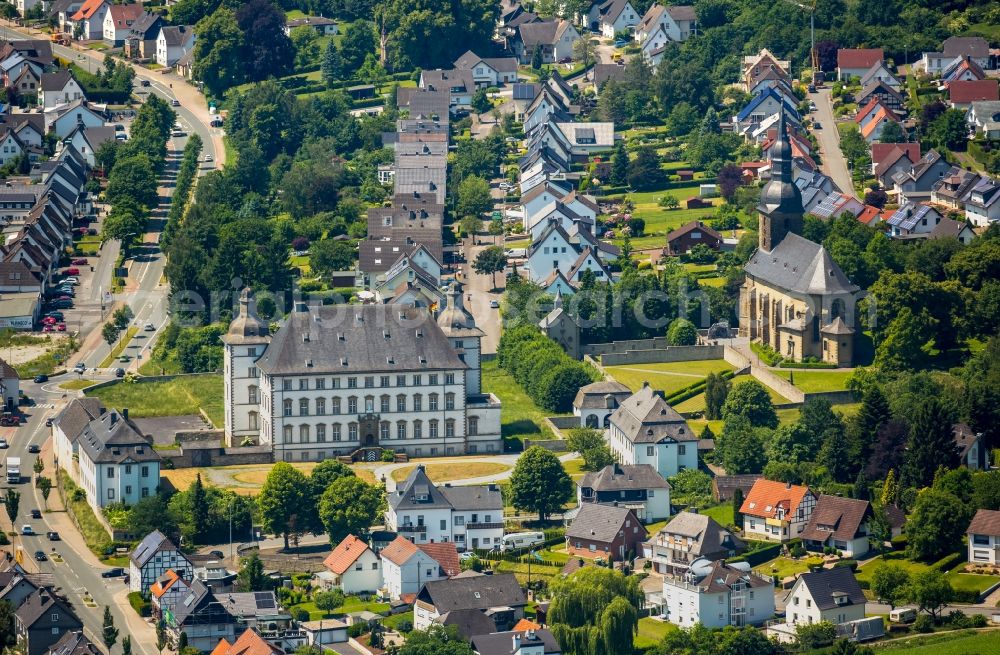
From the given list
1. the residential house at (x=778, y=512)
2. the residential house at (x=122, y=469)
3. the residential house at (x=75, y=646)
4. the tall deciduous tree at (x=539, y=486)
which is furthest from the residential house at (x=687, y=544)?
the residential house at (x=75, y=646)

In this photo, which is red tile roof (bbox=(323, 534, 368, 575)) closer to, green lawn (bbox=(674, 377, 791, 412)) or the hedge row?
the hedge row

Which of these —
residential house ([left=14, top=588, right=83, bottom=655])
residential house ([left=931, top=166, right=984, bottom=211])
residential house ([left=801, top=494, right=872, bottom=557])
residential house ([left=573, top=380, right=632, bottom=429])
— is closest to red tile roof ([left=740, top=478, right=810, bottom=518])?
residential house ([left=801, top=494, right=872, bottom=557])

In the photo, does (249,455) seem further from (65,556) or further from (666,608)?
(666,608)

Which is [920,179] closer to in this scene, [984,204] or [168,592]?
[984,204]

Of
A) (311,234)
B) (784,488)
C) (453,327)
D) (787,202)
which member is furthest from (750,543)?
(311,234)

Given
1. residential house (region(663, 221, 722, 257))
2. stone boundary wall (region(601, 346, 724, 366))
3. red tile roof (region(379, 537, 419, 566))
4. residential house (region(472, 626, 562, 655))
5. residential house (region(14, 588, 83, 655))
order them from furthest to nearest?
residential house (region(663, 221, 722, 257))
stone boundary wall (region(601, 346, 724, 366))
red tile roof (region(379, 537, 419, 566))
residential house (region(14, 588, 83, 655))
residential house (region(472, 626, 562, 655))

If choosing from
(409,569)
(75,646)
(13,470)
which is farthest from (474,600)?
(13,470)
